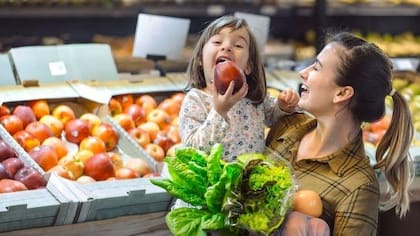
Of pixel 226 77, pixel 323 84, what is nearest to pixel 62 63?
pixel 226 77

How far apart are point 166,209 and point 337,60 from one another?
0.83 m

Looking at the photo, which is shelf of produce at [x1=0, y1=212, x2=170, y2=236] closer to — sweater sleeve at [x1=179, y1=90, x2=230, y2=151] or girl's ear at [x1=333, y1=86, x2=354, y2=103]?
sweater sleeve at [x1=179, y1=90, x2=230, y2=151]

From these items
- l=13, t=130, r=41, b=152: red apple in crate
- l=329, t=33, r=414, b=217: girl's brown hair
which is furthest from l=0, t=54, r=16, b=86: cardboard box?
l=329, t=33, r=414, b=217: girl's brown hair

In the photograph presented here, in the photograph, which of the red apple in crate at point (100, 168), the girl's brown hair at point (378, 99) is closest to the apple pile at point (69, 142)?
the red apple in crate at point (100, 168)

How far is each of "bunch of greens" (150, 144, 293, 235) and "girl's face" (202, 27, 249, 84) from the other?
1.63 feet

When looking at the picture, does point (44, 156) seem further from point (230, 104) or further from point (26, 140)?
point (230, 104)

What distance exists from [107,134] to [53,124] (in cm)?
22

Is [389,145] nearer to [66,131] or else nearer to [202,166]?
[202,166]

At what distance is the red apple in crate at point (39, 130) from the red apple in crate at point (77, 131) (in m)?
0.08

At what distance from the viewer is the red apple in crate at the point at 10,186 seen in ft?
8.36

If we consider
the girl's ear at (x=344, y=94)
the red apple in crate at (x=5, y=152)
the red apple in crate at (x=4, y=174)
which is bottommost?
the red apple in crate at (x=4, y=174)

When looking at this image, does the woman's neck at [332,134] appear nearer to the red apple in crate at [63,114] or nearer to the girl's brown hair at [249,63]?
the girl's brown hair at [249,63]

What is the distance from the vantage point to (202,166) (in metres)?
1.98

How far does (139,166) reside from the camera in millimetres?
2945
